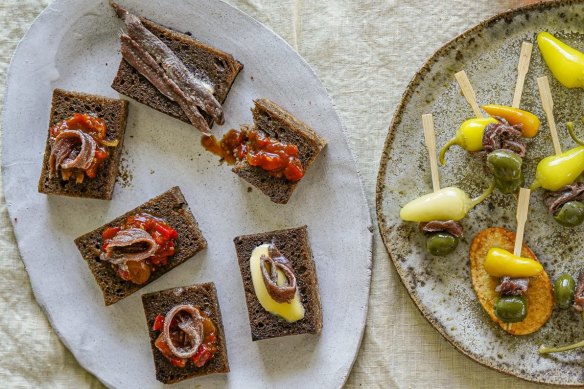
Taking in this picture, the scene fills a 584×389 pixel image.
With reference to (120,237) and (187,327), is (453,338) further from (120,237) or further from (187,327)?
(120,237)

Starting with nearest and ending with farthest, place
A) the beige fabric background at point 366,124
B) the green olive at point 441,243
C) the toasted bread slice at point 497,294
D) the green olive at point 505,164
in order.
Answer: the green olive at point 505,164 → the green olive at point 441,243 → the toasted bread slice at point 497,294 → the beige fabric background at point 366,124

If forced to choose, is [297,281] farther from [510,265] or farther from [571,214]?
[571,214]

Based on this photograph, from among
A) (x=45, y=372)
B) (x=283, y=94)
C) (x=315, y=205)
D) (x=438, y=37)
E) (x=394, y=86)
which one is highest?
(x=438, y=37)

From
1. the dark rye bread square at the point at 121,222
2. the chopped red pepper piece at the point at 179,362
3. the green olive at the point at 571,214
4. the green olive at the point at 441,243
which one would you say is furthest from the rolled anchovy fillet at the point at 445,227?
the chopped red pepper piece at the point at 179,362

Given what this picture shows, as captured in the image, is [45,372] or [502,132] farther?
[45,372]

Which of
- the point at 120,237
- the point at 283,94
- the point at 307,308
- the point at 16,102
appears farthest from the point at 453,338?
the point at 16,102

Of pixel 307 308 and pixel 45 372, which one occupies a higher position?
pixel 307 308

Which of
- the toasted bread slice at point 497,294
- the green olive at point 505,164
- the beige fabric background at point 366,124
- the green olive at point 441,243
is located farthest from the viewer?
the beige fabric background at point 366,124

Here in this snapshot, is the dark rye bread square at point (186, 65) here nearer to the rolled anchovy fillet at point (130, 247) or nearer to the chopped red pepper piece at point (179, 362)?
the rolled anchovy fillet at point (130, 247)
